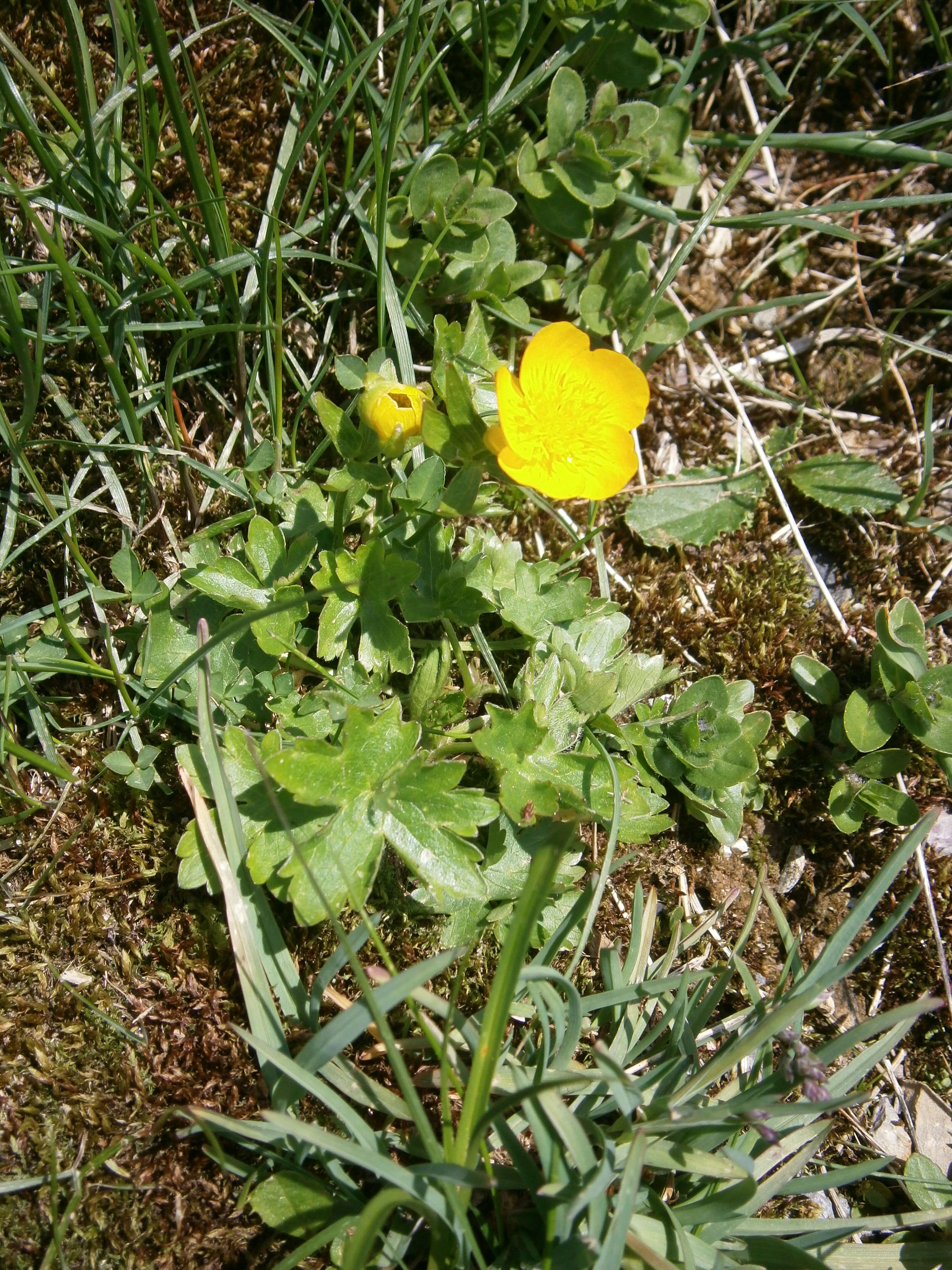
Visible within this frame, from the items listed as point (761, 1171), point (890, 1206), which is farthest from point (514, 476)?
point (890, 1206)

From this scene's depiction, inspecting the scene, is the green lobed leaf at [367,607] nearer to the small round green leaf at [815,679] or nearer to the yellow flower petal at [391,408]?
the yellow flower petal at [391,408]

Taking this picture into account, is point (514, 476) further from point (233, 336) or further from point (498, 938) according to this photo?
point (498, 938)

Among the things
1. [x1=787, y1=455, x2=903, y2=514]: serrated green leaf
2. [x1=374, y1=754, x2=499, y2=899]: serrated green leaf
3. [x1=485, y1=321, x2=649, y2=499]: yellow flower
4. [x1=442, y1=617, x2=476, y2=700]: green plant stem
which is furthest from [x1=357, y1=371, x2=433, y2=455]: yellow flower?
[x1=787, y1=455, x2=903, y2=514]: serrated green leaf

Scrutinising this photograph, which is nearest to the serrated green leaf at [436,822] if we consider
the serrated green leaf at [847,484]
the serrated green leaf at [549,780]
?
the serrated green leaf at [549,780]

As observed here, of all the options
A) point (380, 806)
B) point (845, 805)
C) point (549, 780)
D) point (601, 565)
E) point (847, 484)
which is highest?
point (380, 806)

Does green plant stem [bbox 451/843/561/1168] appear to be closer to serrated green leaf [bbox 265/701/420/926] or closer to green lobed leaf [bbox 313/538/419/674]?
serrated green leaf [bbox 265/701/420/926]

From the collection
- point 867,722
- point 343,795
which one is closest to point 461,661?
point 343,795

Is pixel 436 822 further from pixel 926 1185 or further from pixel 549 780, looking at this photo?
pixel 926 1185
